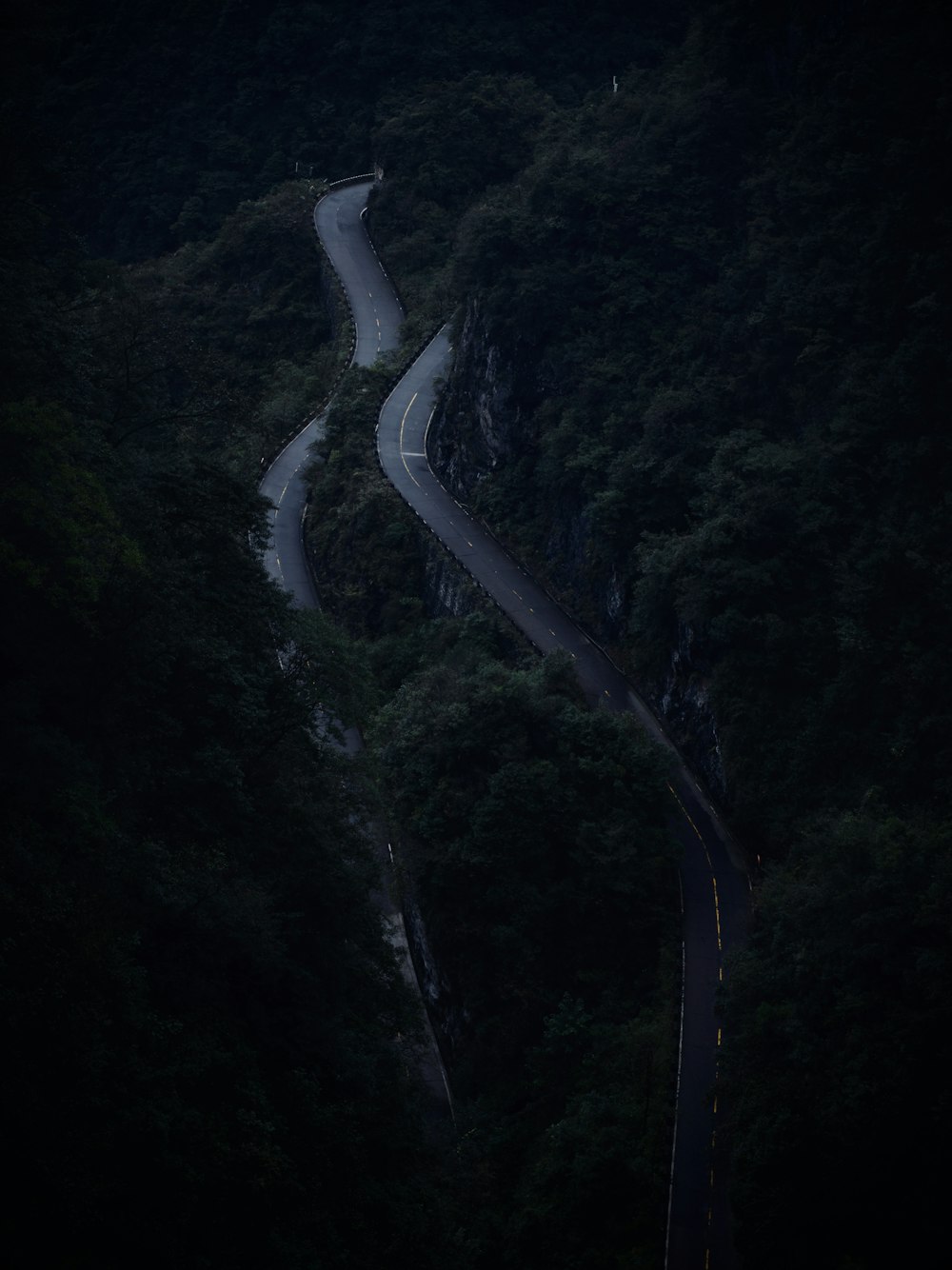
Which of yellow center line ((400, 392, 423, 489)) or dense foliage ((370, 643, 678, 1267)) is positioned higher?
yellow center line ((400, 392, 423, 489))

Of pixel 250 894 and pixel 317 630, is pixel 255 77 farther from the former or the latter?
→ pixel 250 894

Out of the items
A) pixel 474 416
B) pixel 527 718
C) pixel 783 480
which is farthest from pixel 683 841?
pixel 474 416

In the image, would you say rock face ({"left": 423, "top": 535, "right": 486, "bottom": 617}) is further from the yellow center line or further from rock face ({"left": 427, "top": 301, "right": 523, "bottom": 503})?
rock face ({"left": 427, "top": 301, "right": 523, "bottom": 503})

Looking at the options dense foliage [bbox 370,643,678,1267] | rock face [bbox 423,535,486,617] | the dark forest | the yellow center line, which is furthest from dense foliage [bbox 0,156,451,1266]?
the yellow center line

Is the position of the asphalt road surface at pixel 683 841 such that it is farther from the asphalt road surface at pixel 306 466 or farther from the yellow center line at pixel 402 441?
the asphalt road surface at pixel 306 466

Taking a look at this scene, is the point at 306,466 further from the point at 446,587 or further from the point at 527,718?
the point at 527,718

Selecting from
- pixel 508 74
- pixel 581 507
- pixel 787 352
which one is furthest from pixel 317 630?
pixel 508 74
